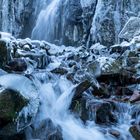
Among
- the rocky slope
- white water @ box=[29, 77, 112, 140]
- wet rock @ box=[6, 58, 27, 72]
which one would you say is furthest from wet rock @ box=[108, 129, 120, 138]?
the rocky slope

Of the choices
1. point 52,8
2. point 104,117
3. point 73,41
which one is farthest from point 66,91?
point 52,8

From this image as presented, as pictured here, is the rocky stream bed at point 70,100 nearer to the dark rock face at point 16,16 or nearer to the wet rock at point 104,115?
the wet rock at point 104,115

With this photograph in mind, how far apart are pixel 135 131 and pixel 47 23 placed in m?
15.8

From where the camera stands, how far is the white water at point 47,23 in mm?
20750

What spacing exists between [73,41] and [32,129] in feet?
47.2

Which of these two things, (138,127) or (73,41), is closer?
(138,127)

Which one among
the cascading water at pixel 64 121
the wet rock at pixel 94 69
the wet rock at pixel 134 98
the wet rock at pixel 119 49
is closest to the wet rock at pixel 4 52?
the cascading water at pixel 64 121

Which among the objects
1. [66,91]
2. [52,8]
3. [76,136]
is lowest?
[76,136]

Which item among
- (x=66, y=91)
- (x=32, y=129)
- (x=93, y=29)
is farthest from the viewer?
(x=93, y=29)

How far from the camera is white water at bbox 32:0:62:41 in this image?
2075cm

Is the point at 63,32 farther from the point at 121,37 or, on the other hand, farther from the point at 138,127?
the point at 138,127

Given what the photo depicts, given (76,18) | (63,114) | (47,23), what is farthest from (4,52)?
(47,23)

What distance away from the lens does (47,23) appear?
21.1 metres

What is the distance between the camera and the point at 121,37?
559 inches
